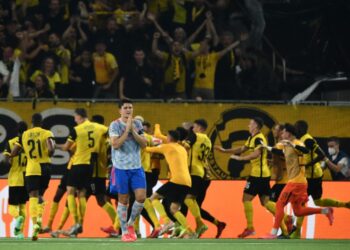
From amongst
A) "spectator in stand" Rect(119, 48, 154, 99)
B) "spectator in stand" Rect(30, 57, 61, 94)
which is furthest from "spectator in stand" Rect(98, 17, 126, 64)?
"spectator in stand" Rect(30, 57, 61, 94)

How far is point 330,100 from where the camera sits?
2842cm

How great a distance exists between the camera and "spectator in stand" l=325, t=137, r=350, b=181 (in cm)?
2625

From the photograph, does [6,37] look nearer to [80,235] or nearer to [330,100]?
[80,235]

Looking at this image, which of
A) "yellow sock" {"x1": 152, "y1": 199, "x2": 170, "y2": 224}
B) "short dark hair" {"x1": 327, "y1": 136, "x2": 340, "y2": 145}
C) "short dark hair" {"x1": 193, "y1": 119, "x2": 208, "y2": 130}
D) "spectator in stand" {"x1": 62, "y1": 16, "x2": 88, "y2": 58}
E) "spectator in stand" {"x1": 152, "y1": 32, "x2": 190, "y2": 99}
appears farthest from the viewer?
"spectator in stand" {"x1": 62, "y1": 16, "x2": 88, "y2": 58}

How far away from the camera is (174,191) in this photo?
75.2 feet

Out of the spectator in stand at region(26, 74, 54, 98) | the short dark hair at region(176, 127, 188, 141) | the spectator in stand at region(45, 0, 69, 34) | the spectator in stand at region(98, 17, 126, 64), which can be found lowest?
the short dark hair at region(176, 127, 188, 141)

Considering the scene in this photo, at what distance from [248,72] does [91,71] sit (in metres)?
3.80

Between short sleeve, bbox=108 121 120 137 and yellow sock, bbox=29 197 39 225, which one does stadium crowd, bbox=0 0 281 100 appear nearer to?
yellow sock, bbox=29 197 39 225

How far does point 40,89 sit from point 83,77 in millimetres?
1245

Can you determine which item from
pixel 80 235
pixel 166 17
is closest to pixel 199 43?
pixel 166 17

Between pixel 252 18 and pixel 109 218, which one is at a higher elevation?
pixel 252 18

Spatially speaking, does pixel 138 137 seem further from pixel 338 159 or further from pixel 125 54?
pixel 125 54

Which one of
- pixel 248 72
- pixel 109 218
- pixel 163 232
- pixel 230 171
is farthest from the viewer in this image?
pixel 248 72

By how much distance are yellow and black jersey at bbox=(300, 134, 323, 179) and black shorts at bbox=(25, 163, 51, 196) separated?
4.91 meters
